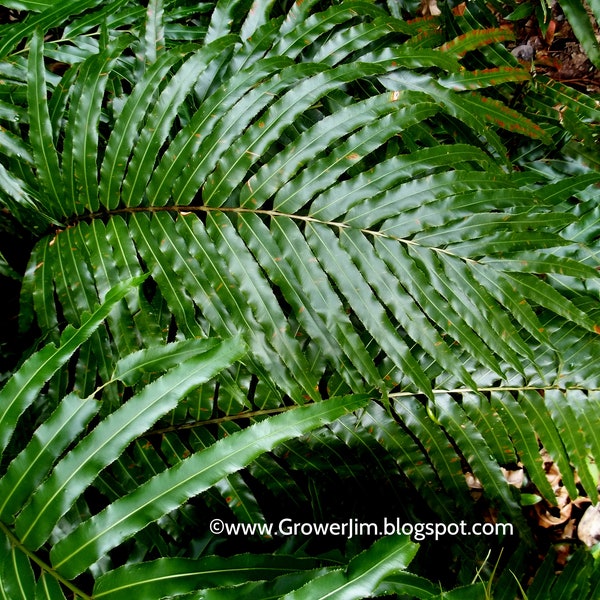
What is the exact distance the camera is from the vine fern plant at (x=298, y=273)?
1.11m

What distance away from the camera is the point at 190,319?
1.11 meters

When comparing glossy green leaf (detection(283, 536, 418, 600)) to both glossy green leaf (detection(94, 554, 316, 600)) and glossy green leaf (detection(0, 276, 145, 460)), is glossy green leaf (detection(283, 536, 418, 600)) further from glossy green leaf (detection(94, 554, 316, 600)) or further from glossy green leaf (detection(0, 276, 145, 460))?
glossy green leaf (detection(0, 276, 145, 460))

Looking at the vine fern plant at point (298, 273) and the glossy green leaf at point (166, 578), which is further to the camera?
the vine fern plant at point (298, 273)

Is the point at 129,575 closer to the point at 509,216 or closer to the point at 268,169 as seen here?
the point at 268,169

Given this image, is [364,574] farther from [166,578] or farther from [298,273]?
[298,273]

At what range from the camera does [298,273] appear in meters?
1.12

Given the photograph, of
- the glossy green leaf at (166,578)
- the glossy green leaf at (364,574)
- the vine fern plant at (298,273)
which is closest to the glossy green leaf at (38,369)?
the vine fern plant at (298,273)

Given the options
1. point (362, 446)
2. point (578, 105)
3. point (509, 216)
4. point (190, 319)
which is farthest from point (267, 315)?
point (578, 105)

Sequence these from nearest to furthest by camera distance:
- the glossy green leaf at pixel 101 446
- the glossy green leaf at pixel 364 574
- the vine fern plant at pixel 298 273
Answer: the glossy green leaf at pixel 364 574 → the glossy green leaf at pixel 101 446 → the vine fern plant at pixel 298 273

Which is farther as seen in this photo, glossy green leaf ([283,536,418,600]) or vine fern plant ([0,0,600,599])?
vine fern plant ([0,0,600,599])

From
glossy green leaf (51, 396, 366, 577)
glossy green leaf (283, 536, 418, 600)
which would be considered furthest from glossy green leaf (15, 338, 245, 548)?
glossy green leaf (283, 536, 418, 600)

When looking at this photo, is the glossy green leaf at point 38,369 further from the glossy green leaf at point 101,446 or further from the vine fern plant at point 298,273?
the glossy green leaf at point 101,446

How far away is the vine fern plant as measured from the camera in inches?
43.6

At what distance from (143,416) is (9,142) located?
0.81 m
